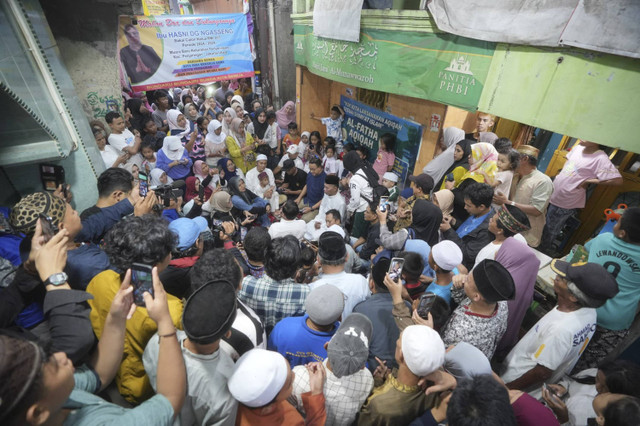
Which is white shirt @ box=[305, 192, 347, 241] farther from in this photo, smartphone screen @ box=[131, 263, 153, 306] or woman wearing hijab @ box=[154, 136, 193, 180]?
smartphone screen @ box=[131, 263, 153, 306]

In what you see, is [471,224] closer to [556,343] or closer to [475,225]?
[475,225]

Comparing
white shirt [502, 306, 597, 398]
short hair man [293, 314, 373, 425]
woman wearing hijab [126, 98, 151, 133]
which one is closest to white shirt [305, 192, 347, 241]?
short hair man [293, 314, 373, 425]

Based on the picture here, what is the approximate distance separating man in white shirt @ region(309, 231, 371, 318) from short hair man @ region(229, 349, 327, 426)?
113 centimetres

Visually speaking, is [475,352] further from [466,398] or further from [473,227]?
[473,227]

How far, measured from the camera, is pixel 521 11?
3.04 m

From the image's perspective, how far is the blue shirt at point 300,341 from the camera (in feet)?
7.18

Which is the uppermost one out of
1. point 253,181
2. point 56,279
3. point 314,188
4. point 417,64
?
point 417,64

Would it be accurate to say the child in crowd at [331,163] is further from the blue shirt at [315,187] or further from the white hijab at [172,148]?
the white hijab at [172,148]

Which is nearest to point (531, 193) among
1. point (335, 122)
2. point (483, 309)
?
point (483, 309)

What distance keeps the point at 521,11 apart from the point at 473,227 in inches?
99.1

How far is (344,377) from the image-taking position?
1.86 meters

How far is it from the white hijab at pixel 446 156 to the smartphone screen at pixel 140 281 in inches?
186

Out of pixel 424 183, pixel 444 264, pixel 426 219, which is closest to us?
pixel 444 264

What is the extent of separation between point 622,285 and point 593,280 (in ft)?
3.85
